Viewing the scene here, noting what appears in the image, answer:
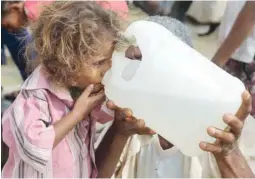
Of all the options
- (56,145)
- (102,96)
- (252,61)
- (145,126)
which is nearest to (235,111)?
(145,126)

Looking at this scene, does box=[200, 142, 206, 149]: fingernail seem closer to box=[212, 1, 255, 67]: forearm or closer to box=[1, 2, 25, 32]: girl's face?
box=[212, 1, 255, 67]: forearm

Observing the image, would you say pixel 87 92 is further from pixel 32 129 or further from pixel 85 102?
pixel 32 129

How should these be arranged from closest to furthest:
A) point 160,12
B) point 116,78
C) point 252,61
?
1. point 116,78
2. point 252,61
3. point 160,12

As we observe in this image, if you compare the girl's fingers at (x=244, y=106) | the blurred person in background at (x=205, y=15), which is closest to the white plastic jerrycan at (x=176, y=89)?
the girl's fingers at (x=244, y=106)

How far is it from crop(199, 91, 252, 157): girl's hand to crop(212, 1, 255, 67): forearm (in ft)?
3.23

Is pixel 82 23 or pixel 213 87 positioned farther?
pixel 82 23

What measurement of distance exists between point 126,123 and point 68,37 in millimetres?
245

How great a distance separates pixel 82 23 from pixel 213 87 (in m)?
0.34

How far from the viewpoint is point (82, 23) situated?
1.25m

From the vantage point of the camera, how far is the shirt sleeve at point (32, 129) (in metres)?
1.24

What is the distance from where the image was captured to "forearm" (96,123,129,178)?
1439mm

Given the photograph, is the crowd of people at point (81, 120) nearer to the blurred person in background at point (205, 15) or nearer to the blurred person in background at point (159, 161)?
the blurred person in background at point (159, 161)

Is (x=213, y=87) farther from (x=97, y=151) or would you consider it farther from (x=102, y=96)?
(x=97, y=151)

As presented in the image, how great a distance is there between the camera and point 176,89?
1122mm
